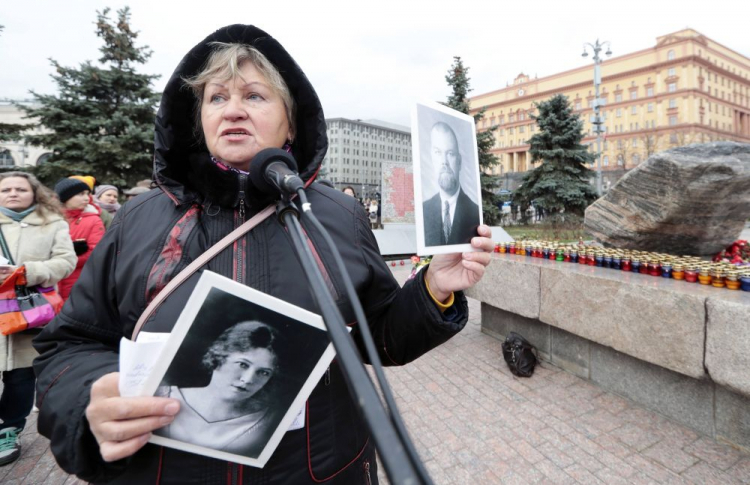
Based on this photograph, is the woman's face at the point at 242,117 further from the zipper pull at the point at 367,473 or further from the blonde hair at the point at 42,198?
the blonde hair at the point at 42,198

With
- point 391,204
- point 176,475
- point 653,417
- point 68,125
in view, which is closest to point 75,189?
point 176,475

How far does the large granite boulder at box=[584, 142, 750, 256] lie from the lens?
412 cm

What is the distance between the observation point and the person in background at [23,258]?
294 centimetres

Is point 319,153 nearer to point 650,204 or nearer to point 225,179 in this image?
point 225,179

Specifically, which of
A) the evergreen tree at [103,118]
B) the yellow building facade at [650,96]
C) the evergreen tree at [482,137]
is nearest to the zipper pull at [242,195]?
the evergreen tree at [103,118]

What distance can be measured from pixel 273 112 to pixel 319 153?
0.75 feet

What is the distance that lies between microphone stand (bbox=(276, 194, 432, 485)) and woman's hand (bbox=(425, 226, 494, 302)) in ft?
2.55

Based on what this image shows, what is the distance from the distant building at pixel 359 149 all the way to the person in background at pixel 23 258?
8767cm

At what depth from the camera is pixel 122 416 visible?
84 centimetres

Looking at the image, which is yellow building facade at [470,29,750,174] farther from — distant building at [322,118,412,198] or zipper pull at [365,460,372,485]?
zipper pull at [365,460,372,485]

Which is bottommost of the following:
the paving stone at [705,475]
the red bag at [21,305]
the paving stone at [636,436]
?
the paving stone at [705,475]

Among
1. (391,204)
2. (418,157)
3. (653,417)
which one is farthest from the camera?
(391,204)

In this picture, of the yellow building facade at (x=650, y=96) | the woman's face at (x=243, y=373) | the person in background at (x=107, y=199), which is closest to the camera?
the woman's face at (x=243, y=373)

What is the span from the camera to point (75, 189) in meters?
4.03
